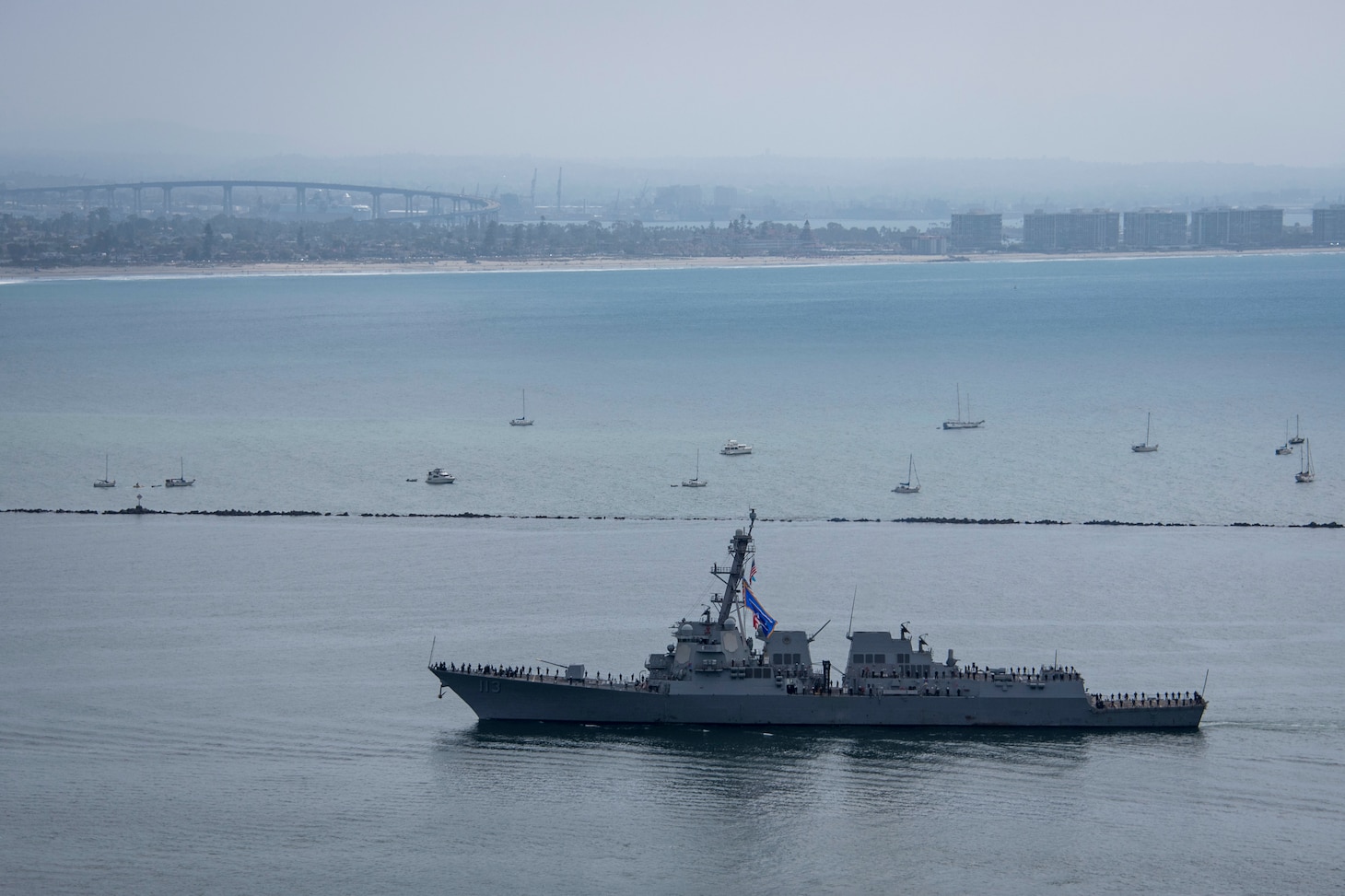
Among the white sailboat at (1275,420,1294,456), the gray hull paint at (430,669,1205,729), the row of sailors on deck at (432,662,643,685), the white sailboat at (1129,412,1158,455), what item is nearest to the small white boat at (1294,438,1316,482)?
the white sailboat at (1275,420,1294,456)

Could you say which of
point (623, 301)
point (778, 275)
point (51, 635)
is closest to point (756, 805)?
point (51, 635)

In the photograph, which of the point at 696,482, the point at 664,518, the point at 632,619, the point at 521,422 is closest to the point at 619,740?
the point at 632,619

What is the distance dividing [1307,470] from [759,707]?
29683mm

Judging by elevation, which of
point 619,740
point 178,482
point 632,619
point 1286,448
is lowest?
point 619,740

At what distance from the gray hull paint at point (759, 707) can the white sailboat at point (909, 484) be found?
2057cm

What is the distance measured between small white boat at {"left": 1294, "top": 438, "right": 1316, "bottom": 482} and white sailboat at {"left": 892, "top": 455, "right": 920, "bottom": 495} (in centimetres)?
1171

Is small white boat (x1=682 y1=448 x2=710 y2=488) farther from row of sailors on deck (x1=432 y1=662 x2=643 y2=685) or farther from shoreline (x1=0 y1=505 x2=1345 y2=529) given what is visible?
row of sailors on deck (x1=432 y1=662 x2=643 y2=685)

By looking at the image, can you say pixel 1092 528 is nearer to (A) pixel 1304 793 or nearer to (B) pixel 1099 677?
(B) pixel 1099 677

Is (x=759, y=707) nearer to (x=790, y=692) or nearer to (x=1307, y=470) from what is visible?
(x=790, y=692)

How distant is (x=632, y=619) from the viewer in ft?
122

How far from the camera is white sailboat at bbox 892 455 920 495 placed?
5194cm

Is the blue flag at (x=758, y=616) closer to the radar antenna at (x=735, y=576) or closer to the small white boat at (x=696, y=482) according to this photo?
the radar antenna at (x=735, y=576)

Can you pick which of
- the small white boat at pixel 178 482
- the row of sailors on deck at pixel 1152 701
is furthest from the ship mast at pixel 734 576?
the small white boat at pixel 178 482

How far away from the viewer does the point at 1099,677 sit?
33.4m
